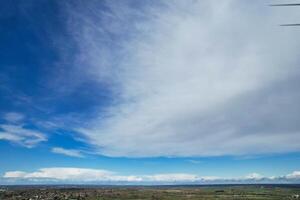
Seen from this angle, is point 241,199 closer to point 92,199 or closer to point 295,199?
point 295,199

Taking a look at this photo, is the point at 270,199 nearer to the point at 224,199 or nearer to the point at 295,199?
the point at 295,199

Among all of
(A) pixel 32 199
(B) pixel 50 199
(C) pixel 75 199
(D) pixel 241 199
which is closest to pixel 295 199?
(D) pixel 241 199

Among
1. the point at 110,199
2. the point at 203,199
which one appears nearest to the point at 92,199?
the point at 110,199

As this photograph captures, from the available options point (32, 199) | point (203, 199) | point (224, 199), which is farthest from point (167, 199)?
point (32, 199)

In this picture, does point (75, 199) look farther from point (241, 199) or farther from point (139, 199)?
point (241, 199)

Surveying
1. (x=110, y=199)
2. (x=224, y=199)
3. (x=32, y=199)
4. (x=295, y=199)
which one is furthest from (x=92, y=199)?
(x=295, y=199)
